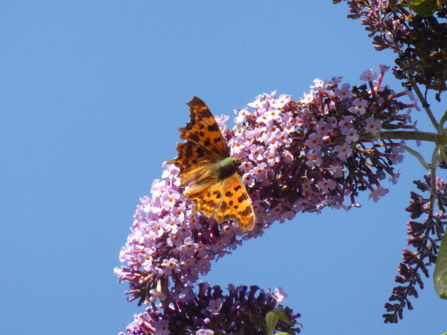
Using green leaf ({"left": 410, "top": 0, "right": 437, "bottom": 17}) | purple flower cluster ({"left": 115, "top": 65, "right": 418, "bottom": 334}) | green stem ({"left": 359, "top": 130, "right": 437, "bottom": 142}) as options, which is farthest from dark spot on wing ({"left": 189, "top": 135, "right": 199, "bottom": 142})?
green leaf ({"left": 410, "top": 0, "right": 437, "bottom": 17})

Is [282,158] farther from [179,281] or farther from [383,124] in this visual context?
[179,281]

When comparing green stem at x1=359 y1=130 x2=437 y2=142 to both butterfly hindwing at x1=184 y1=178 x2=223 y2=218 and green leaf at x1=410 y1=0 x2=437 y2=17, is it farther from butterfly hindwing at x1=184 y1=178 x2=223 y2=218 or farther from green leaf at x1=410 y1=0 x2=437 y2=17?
butterfly hindwing at x1=184 y1=178 x2=223 y2=218

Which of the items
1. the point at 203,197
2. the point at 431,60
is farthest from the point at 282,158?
the point at 431,60

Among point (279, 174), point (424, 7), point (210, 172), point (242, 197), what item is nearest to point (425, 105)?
point (424, 7)

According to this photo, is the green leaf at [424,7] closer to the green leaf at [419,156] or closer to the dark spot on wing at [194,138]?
the green leaf at [419,156]

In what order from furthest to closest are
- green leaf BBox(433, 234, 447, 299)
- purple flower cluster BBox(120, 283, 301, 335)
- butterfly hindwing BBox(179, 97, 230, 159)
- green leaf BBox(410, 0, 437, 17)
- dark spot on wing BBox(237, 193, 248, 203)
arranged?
butterfly hindwing BBox(179, 97, 230, 159), purple flower cluster BBox(120, 283, 301, 335), dark spot on wing BBox(237, 193, 248, 203), green leaf BBox(410, 0, 437, 17), green leaf BBox(433, 234, 447, 299)

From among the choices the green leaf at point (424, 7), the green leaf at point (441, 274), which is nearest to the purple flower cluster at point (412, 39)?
the green leaf at point (424, 7)

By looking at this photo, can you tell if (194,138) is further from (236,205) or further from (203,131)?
(236,205)
